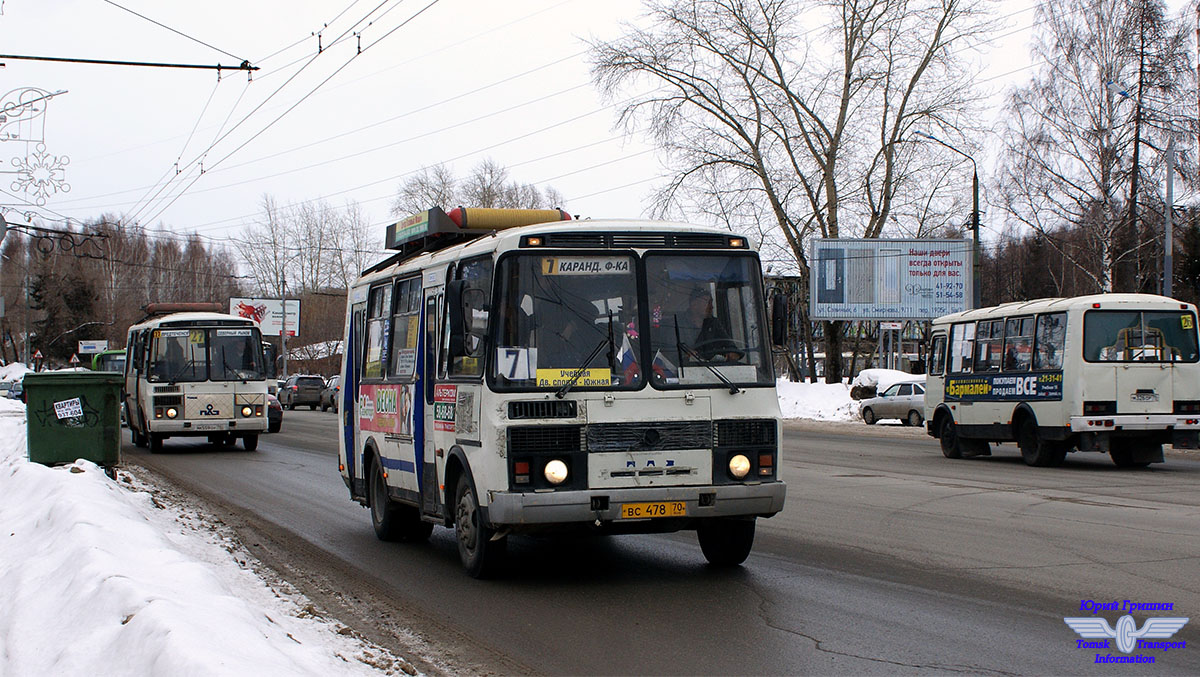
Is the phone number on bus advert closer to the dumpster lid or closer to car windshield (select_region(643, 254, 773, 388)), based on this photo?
car windshield (select_region(643, 254, 773, 388))

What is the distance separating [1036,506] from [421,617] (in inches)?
320

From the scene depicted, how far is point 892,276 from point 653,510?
135 ft

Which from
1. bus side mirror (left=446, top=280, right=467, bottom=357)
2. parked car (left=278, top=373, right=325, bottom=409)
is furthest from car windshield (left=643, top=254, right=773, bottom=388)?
parked car (left=278, top=373, right=325, bottom=409)

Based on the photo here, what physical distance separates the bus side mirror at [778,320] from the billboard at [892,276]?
3920 cm

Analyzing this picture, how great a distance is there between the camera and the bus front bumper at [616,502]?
8156 mm

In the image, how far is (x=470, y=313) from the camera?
28.8 ft

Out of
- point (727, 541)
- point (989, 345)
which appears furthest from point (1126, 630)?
point (989, 345)

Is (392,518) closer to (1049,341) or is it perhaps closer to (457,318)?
(457,318)

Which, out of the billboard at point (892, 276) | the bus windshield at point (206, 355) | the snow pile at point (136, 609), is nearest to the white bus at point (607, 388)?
the snow pile at point (136, 609)

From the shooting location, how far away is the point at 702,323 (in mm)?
8766

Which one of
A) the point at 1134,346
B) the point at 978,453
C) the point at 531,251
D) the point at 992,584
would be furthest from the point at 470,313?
the point at 978,453

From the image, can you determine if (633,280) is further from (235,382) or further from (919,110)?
(919,110)

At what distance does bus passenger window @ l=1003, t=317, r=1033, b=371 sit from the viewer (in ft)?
66.7

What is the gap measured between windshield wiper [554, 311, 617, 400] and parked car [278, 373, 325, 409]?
51.0 meters
